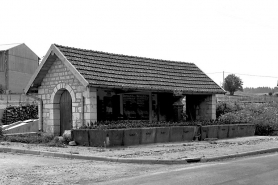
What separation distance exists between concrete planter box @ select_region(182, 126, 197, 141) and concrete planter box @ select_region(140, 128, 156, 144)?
1.95m

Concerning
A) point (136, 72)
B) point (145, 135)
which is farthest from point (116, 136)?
point (136, 72)

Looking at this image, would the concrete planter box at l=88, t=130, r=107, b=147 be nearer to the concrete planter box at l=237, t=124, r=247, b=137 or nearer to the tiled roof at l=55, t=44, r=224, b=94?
the tiled roof at l=55, t=44, r=224, b=94

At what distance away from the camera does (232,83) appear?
80438 mm

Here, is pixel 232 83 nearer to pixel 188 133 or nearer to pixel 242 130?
pixel 242 130

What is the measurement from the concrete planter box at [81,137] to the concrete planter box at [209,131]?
19.3 feet

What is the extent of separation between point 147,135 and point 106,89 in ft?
13.6

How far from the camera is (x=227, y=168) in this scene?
32.3 ft

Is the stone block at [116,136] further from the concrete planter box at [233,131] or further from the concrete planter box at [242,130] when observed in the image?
the concrete planter box at [242,130]

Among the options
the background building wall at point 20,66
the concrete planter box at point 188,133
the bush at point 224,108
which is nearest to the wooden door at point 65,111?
the concrete planter box at point 188,133

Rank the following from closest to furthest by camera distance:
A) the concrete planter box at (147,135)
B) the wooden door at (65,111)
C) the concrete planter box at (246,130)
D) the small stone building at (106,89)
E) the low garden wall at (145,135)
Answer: the low garden wall at (145,135)
the concrete planter box at (147,135)
the small stone building at (106,89)
the wooden door at (65,111)
the concrete planter box at (246,130)

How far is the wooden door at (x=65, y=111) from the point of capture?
61.2ft

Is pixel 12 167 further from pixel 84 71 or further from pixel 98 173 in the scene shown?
pixel 84 71

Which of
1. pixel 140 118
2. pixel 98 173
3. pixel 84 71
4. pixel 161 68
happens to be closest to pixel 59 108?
pixel 84 71

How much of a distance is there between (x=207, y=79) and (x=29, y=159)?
14.5 meters
